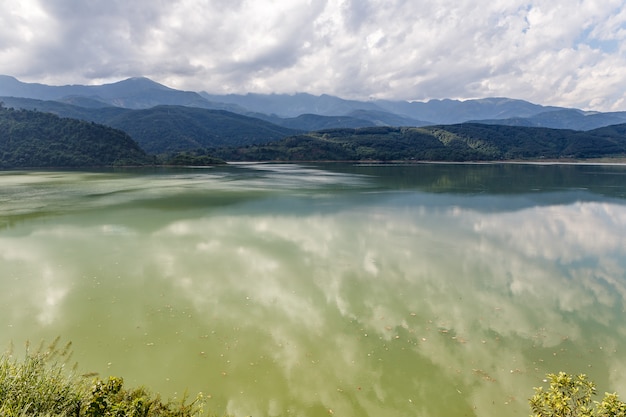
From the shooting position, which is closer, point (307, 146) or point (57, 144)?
point (57, 144)

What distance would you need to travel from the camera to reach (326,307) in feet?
44.5

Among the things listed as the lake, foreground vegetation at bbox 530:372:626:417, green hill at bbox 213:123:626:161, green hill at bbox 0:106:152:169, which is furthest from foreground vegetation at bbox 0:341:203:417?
green hill at bbox 213:123:626:161

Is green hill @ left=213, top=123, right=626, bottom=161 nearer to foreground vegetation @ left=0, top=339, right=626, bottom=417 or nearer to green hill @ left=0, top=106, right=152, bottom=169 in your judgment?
green hill @ left=0, top=106, right=152, bottom=169

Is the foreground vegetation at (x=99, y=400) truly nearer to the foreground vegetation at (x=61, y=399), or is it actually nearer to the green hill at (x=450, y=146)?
the foreground vegetation at (x=61, y=399)

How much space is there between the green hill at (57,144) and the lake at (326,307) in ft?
304

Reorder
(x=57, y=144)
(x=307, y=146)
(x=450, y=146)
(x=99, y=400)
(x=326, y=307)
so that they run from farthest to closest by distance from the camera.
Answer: (x=450, y=146)
(x=307, y=146)
(x=57, y=144)
(x=326, y=307)
(x=99, y=400)

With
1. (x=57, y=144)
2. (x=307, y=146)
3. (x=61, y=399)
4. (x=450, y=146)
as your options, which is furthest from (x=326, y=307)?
(x=450, y=146)

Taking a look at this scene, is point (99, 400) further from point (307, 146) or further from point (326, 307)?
point (307, 146)

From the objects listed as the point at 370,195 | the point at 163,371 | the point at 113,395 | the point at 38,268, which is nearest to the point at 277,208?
the point at 370,195

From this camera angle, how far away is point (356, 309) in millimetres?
13359

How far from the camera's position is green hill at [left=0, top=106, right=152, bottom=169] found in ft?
341

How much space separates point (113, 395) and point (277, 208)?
1149 inches

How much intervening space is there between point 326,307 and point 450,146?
547ft

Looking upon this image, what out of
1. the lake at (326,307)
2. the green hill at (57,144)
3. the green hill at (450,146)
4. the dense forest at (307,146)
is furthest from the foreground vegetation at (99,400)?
the green hill at (450,146)
